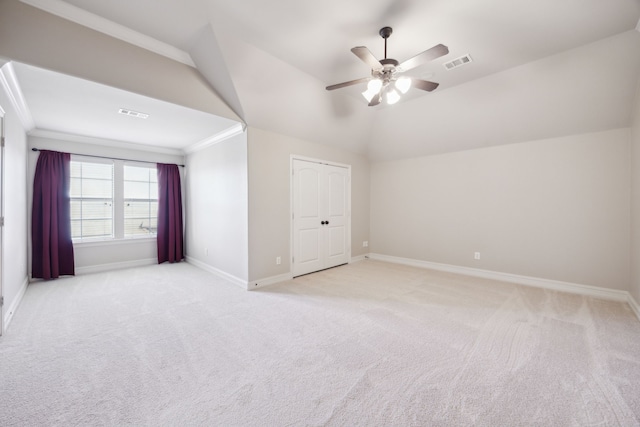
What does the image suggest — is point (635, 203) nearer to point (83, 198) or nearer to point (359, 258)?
point (359, 258)

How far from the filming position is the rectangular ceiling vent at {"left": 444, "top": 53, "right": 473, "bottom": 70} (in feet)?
10.1

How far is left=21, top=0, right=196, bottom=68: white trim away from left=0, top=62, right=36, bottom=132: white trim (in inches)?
24.2

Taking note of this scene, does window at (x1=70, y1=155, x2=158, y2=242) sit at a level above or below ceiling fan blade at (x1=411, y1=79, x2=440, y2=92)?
below

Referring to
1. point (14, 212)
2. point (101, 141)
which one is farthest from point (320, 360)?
point (101, 141)

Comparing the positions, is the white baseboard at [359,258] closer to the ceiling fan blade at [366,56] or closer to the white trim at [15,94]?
the ceiling fan blade at [366,56]

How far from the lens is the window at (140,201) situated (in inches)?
204

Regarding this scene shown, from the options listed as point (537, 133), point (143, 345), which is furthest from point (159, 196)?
point (537, 133)

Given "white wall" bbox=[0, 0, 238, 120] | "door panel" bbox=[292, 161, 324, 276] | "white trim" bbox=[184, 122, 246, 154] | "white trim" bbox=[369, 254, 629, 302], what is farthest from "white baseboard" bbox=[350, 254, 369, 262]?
"white wall" bbox=[0, 0, 238, 120]

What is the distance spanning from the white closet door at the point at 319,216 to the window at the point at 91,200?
12.4ft

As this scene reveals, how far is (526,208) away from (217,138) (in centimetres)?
525

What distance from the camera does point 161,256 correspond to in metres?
5.36

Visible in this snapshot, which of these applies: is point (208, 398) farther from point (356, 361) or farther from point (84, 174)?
point (84, 174)

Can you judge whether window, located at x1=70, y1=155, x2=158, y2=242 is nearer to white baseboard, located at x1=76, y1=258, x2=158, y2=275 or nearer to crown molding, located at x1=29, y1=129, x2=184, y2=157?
crown molding, located at x1=29, y1=129, x2=184, y2=157

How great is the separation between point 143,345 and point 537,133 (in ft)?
18.6
